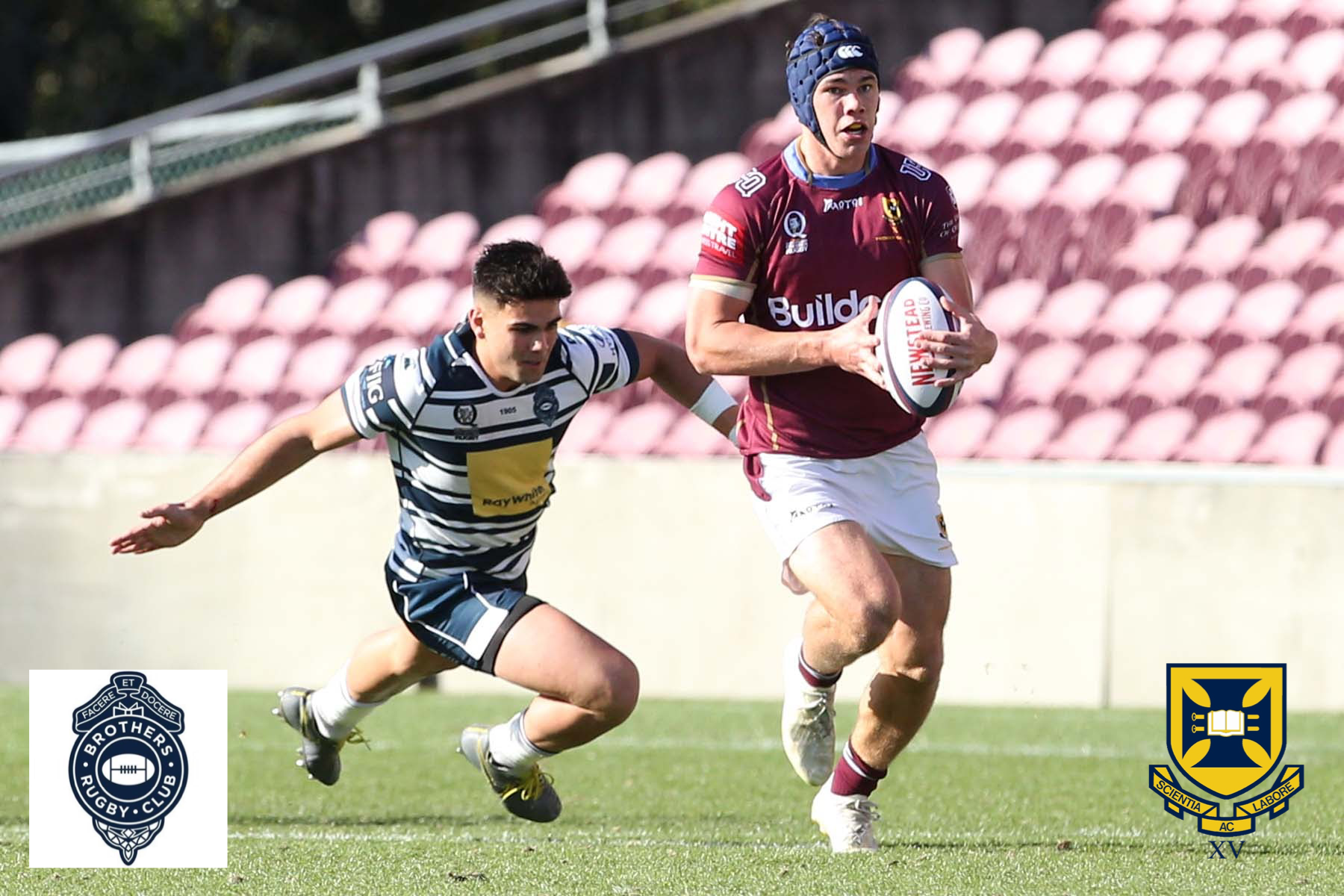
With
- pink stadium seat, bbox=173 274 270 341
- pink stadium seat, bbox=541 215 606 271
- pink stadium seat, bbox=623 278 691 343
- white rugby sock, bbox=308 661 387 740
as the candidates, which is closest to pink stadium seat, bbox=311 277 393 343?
pink stadium seat, bbox=173 274 270 341

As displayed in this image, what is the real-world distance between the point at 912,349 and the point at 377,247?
35.1 ft

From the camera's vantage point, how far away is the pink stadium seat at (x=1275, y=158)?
1337 centimetres

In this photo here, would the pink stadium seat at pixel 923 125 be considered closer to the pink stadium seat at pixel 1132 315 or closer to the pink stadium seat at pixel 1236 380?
the pink stadium seat at pixel 1132 315

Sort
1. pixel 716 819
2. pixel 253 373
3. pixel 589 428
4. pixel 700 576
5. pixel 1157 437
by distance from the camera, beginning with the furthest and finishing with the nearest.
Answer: pixel 253 373
pixel 589 428
pixel 1157 437
pixel 700 576
pixel 716 819

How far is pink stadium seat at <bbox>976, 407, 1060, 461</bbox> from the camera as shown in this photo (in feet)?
38.5

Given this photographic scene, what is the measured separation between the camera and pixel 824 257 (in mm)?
5309

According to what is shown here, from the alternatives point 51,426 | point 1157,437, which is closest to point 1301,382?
point 1157,437

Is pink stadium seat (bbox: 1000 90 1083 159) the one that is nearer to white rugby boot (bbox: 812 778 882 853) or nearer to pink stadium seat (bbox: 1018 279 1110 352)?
pink stadium seat (bbox: 1018 279 1110 352)

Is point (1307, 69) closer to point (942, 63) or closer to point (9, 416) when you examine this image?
point (942, 63)

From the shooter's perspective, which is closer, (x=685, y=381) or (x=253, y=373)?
(x=685, y=381)

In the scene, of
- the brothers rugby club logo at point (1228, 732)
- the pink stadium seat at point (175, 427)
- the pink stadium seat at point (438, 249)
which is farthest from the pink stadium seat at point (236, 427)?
the brothers rugby club logo at point (1228, 732)

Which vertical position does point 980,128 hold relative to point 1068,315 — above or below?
above

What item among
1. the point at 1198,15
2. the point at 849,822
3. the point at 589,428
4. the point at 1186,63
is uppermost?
the point at 1198,15

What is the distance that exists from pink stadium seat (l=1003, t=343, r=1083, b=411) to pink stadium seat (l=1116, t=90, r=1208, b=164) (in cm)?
214
